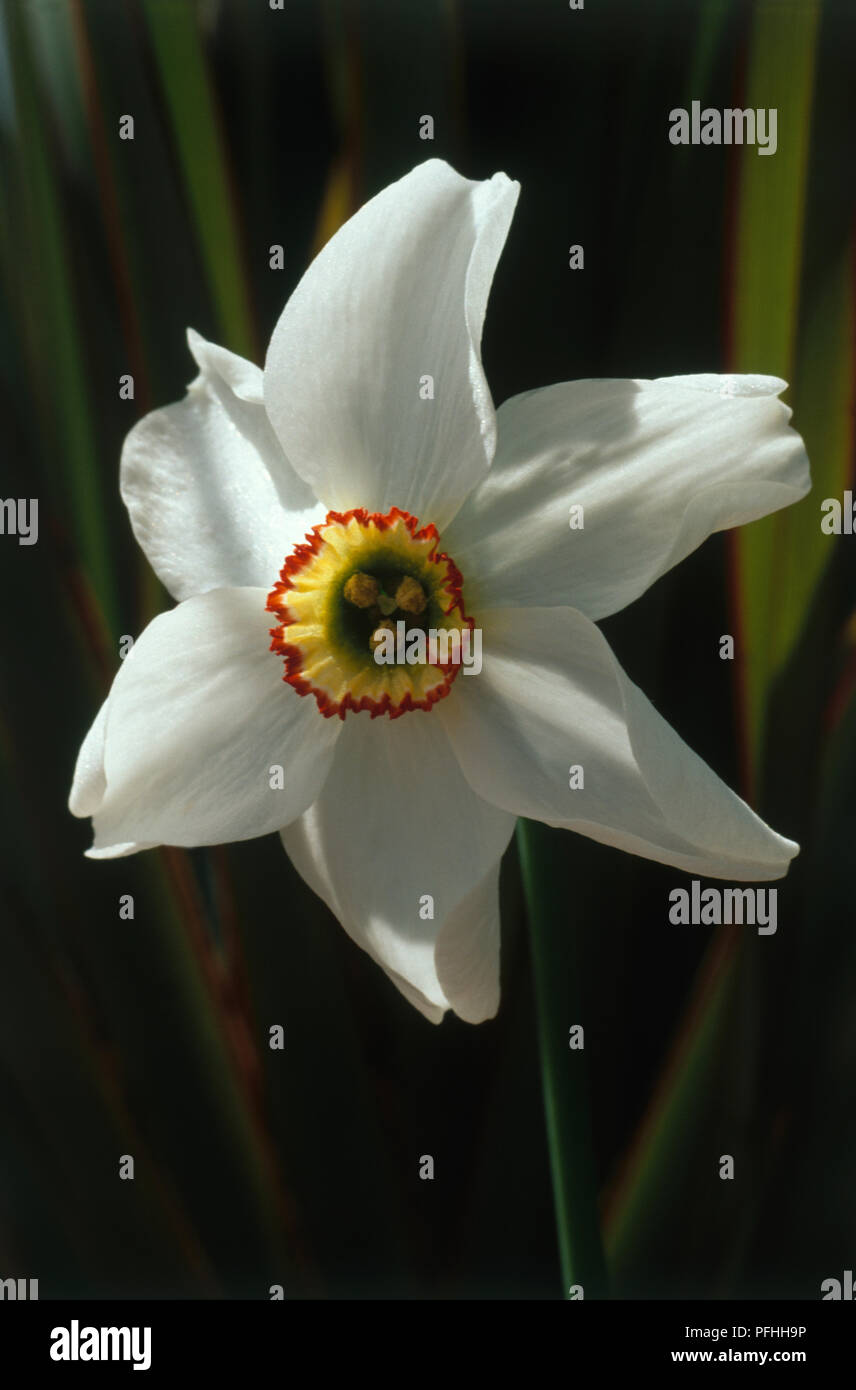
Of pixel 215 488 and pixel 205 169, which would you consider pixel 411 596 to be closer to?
pixel 215 488

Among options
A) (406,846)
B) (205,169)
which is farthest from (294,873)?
(205,169)

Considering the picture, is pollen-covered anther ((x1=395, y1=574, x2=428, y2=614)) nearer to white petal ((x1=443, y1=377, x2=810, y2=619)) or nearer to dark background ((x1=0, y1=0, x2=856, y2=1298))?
white petal ((x1=443, y1=377, x2=810, y2=619))

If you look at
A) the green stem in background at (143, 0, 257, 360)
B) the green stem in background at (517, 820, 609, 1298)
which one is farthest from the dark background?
the green stem in background at (517, 820, 609, 1298)

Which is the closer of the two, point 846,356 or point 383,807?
point 383,807

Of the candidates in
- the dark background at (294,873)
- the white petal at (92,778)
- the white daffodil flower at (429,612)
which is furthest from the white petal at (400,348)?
the dark background at (294,873)

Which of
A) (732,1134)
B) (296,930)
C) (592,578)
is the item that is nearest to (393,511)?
(592,578)
